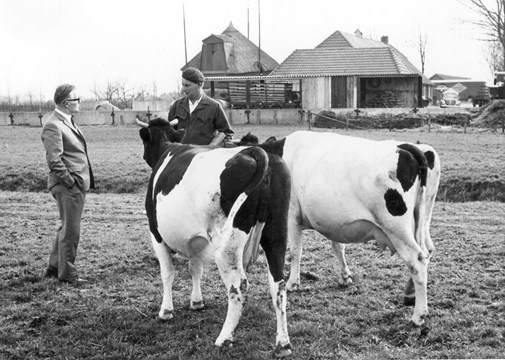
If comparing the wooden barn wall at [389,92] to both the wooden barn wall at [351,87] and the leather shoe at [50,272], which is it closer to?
the wooden barn wall at [351,87]

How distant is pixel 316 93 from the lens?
152ft

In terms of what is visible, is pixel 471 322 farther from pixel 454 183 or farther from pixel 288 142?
pixel 454 183

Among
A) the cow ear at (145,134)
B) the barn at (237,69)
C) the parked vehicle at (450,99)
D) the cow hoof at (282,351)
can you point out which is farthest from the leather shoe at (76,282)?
the parked vehicle at (450,99)

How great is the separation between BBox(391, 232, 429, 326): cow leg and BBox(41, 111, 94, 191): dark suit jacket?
3.87 metres

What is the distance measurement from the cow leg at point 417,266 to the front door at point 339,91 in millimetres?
40831

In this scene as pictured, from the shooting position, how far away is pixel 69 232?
7.73 m

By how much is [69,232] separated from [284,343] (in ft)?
11.4

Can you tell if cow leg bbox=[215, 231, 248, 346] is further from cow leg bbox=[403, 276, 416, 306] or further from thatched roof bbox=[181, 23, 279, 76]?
thatched roof bbox=[181, 23, 279, 76]

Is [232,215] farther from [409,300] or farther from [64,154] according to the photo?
[64,154]

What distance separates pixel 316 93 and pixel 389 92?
5443mm

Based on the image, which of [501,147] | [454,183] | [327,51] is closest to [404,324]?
[454,183]

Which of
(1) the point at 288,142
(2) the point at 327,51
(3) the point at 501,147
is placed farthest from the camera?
(2) the point at 327,51

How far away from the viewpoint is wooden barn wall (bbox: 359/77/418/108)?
4634 centimetres

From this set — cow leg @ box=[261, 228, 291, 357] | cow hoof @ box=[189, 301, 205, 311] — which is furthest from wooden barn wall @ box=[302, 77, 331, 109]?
cow leg @ box=[261, 228, 291, 357]
